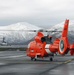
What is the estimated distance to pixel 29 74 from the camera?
69.9 feet

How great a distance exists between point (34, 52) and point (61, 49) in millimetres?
6079

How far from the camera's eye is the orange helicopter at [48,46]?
34.6 meters

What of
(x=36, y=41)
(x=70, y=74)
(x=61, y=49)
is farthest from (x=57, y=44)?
(x=70, y=74)

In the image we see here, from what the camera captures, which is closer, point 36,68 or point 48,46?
point 36,68

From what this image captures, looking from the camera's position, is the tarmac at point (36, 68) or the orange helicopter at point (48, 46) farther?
the orange helicopter at point (48, 46)

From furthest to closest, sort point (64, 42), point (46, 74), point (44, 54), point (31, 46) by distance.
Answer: point (31, 46)
point (44, 54)
point (64, 42)
point (46, 74)

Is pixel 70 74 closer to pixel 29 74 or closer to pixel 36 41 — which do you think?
pixel 29 74

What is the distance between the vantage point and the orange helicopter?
3459cm

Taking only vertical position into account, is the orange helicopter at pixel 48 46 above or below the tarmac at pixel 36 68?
above

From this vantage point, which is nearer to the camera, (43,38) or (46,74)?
(46,74)

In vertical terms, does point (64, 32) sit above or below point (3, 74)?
above

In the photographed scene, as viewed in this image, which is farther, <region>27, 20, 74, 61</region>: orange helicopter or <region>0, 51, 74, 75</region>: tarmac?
<region>27, 20, 74, 61</region>: orange helicopter

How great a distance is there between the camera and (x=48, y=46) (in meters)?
37.8

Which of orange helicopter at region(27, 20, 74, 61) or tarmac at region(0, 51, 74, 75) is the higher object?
orange helicopter at region(27, 20, 74, 61)
